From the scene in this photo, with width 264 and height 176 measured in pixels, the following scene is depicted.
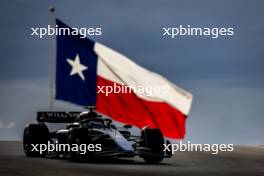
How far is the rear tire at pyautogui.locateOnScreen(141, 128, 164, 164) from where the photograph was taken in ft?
72.6

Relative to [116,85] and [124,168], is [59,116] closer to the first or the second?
[116,85]

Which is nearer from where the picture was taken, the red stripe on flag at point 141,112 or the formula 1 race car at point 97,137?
the formula 1 race car at point 97,137

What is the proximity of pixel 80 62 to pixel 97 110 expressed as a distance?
7.43ft

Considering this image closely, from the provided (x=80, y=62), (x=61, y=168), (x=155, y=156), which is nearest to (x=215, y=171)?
(x=155, y=156)

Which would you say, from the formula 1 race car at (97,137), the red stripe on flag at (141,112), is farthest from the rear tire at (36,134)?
the red stripe on flag at (141,112)

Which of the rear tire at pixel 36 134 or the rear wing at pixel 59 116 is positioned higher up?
the rear wing at pixel 59 116

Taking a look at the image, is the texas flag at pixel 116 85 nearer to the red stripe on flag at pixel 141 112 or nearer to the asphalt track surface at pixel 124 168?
the red stripe on flag at pixel 141 112

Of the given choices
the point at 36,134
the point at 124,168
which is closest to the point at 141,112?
the point at 36,134

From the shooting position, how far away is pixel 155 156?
22.3m

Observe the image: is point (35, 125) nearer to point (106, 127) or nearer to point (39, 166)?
point (106, 127)

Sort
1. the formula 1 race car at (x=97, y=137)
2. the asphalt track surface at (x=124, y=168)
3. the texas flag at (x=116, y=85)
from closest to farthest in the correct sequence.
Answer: the asphalt track surface at (x=124, y=168) < the formula 1 race car at (x=97, y=137) < the texas flag at (x=116, y=85)

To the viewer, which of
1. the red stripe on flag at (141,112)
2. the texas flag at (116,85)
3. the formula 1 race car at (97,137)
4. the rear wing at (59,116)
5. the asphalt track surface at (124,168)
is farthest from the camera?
the texas flag at (116,85)

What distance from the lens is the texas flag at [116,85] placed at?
78.6 feet

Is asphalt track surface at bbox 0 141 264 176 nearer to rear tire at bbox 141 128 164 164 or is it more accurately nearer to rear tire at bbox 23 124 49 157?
rear tire at bbox 141 128 164 164
